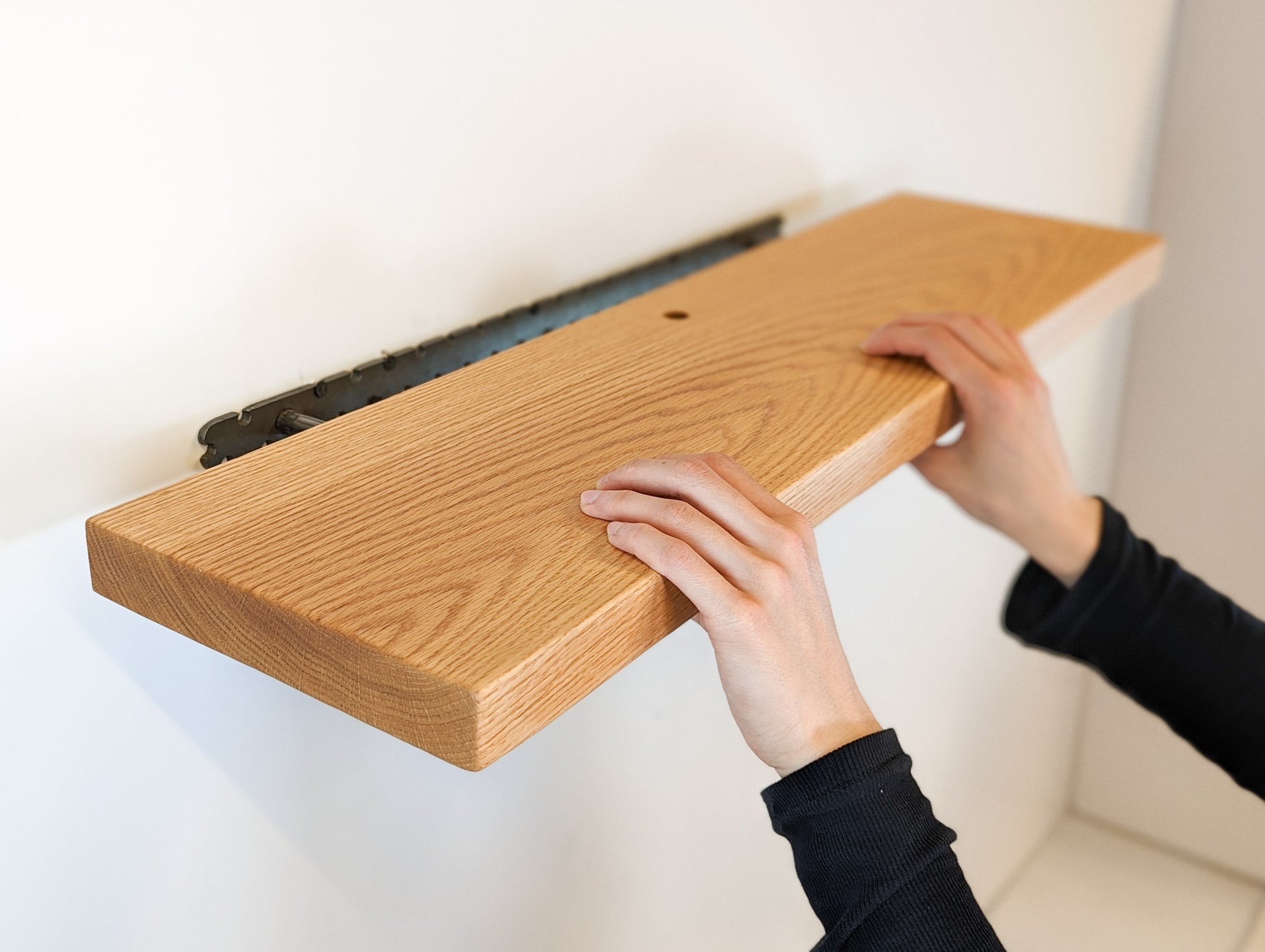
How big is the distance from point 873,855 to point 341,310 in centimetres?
29

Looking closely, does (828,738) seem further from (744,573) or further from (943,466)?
(943,466)

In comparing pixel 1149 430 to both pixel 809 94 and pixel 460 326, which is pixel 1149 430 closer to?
pixel 809 94

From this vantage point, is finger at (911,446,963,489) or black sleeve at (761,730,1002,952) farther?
finger at (911,446,963,489)

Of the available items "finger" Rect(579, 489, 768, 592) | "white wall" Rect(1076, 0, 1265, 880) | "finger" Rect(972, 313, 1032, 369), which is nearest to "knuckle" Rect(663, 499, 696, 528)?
"finger" Rect(579, 489, 768, 592)

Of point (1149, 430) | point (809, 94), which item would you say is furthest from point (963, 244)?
point (1149, 430)

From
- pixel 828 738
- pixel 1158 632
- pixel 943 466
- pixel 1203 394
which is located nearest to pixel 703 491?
pixel 828 738

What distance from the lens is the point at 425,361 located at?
19.5 inches

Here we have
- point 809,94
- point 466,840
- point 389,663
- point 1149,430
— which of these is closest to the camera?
point 389,663

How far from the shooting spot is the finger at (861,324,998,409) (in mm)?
499

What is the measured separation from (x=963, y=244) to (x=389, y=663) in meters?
0.46

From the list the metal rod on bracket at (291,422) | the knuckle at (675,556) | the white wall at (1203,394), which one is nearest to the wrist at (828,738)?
the knuckle at (675,556)

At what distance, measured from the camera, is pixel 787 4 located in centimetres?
67

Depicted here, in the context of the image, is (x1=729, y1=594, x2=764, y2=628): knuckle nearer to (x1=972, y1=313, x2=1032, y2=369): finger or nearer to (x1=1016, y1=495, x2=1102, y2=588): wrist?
(x1=972, y1=313, x2=1032, y2=369): finger

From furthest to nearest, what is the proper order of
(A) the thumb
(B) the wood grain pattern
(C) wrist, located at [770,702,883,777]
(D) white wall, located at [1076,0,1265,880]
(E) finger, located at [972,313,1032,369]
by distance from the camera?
(D) white wall, located at [1076,0,1265,880] < (A) the thumb < (E) finger, located at [972,313,1032,369] < (C) wrist, located at [770,702,883,777] < (B) the wood grain pattern
